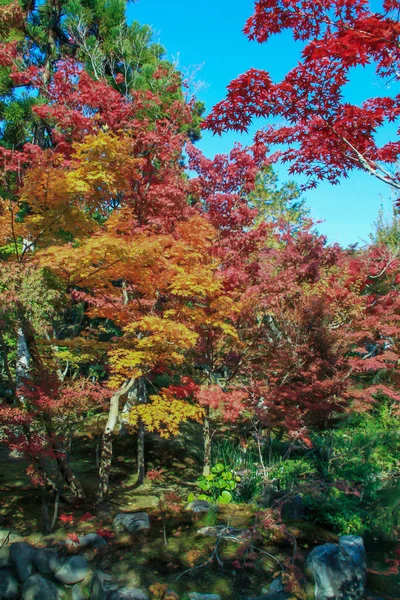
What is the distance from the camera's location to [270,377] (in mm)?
8375

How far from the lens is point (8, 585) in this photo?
4.45 metres

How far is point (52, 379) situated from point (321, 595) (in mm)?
4350

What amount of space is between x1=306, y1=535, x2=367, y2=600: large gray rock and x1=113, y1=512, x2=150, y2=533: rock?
2386 mm

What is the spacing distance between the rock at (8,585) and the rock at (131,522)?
1.60 meters

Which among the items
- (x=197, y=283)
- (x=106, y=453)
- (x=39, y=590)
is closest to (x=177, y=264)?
(x=197, y=283)

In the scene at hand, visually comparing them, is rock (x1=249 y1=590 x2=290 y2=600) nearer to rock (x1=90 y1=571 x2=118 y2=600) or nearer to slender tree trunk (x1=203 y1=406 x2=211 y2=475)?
rock (x1=90 y1=571 x2=118 y2=600)

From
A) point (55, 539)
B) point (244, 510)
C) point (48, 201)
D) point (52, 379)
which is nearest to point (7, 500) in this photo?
point (55, 539)

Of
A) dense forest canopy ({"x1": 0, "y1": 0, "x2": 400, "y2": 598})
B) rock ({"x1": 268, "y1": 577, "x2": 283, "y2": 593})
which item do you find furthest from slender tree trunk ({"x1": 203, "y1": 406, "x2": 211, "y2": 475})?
rock ({"x1": 268, "y1": 577, "x2": 283, "y2": 593})

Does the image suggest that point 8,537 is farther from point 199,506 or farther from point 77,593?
point 199,506

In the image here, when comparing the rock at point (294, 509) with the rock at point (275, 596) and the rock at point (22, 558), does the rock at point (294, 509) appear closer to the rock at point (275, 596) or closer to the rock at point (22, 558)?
the rock at point (275, 596)

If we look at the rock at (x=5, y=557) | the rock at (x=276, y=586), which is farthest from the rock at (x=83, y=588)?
the rock at (x=276, y=586)

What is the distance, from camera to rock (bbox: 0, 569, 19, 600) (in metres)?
4.40

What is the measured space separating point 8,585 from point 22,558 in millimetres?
284

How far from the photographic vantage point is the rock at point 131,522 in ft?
19.2
